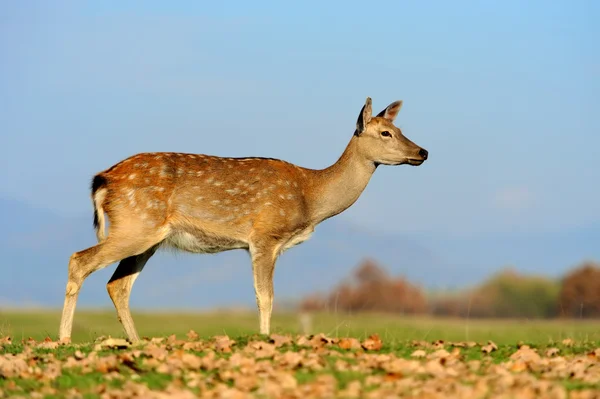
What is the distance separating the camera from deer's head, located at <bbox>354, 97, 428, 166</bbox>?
1456 centimetres

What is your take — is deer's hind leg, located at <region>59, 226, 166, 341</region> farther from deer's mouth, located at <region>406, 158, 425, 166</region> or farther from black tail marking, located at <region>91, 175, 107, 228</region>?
deer's mouth, located at <region>406, 158, 425, 166</region>

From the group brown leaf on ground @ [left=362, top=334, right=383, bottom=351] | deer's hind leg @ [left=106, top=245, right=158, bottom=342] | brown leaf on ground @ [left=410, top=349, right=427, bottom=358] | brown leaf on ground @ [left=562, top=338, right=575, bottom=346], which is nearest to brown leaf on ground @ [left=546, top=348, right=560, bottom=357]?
brown leaf on ground @ [left=562, top=338, right=575, bottom=346]

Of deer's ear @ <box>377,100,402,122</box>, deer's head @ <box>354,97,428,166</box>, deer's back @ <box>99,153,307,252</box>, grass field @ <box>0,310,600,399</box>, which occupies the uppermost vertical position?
deer's ear @ <box>377,100,402,122</box>

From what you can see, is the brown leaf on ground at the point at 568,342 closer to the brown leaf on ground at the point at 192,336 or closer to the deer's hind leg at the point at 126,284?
the brown leaf on ground at the point at 192,336

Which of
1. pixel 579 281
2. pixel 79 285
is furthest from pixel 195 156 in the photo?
pixel 579 281

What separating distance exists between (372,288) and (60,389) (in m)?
25.5

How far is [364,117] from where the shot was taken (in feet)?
47.7

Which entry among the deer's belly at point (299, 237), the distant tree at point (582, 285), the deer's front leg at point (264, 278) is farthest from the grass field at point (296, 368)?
the distant tree at point (582, 285)

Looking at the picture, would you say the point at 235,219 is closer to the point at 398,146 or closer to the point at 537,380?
the point at 398,146

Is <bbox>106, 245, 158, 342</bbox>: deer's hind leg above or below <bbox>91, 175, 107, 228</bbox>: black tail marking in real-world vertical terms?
below

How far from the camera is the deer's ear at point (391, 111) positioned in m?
15.0

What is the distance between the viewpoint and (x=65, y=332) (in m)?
13.2

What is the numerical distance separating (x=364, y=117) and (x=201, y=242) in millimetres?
2956

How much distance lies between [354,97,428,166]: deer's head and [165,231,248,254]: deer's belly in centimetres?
234
